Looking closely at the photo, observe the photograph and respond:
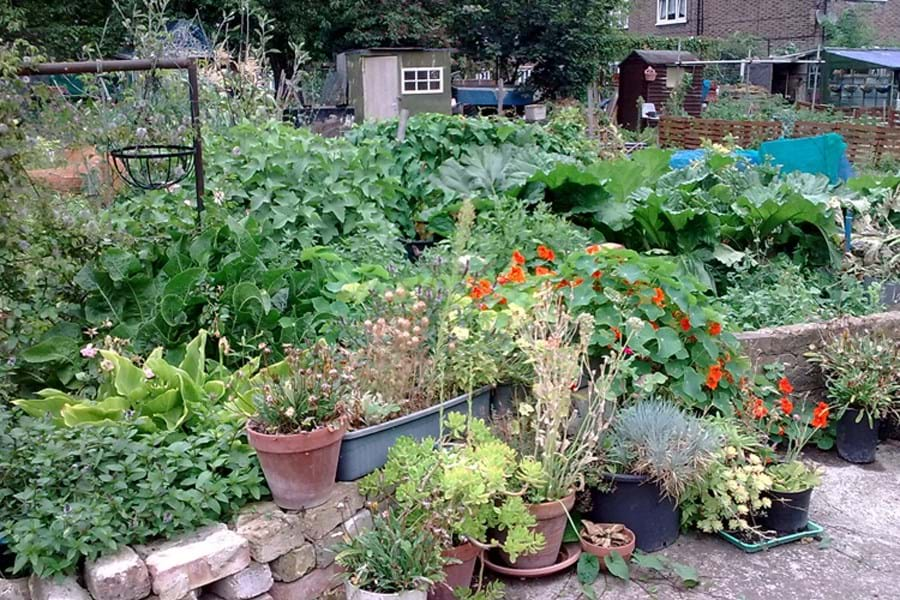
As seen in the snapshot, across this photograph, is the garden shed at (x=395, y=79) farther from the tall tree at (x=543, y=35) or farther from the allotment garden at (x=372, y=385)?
the allotment garden at (x=372, y=385)

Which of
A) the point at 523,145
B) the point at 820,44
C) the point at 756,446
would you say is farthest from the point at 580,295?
the point at 820,44

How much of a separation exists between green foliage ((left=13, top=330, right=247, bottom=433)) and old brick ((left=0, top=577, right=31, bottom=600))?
0.50m

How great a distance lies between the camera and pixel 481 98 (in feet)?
55.6

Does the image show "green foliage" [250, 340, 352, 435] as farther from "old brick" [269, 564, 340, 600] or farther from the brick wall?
the brick wall

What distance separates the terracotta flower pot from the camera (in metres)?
2.37

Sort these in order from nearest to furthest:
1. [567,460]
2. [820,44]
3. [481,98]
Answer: [567,460], [481,98], [820,44]

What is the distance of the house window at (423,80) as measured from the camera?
16.1 metres

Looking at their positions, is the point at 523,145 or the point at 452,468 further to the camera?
the point at 523,145

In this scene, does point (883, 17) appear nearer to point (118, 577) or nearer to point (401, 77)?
point (401, 77)

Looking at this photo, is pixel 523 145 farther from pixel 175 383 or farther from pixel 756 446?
pixel 175 383

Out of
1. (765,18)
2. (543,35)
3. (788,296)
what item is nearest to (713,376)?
(788,296)

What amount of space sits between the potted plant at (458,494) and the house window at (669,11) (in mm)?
25883

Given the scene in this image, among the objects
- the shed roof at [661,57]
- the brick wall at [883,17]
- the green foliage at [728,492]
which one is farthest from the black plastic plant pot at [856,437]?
the brick wall at [883,17]

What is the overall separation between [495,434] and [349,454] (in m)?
0.67
